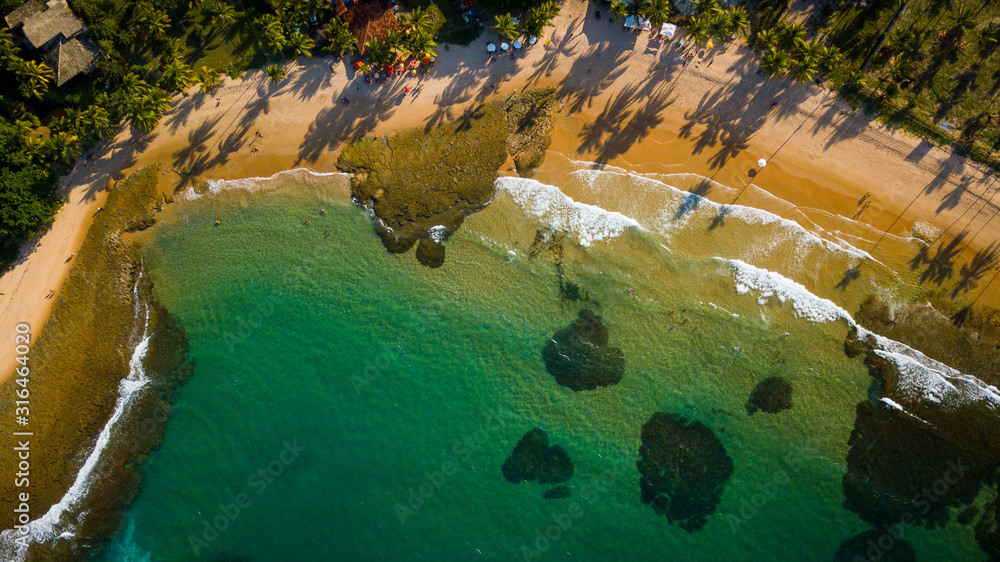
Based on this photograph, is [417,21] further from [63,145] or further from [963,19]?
[963,19]

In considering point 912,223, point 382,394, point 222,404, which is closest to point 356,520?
point 382,394

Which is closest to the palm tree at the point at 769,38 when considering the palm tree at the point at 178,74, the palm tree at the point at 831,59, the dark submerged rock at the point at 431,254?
the palm tree at the point at 831,59

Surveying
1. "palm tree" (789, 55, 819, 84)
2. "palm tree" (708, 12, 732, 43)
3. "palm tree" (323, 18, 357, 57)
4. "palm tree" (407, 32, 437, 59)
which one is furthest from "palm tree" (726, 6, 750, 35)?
"palm tree" (323, 18, 357, 57)

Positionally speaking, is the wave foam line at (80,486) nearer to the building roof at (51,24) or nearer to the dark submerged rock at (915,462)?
the building roof at (51,24)

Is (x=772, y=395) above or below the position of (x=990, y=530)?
above

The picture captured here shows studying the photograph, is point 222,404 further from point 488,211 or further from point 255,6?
point 255,6

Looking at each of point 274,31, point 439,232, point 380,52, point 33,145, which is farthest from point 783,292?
point 33,145
